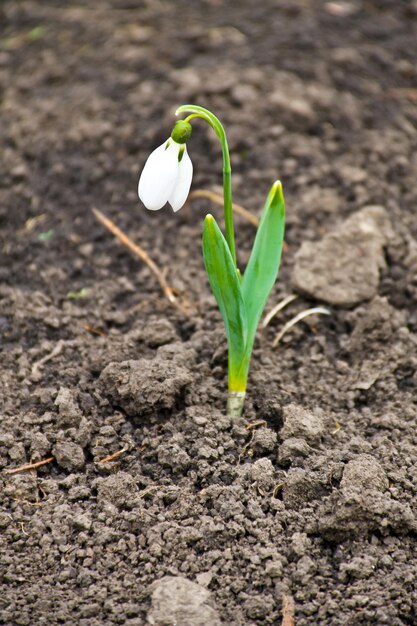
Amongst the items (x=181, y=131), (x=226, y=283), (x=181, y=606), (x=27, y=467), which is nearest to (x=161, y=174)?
(x=181, y=131)

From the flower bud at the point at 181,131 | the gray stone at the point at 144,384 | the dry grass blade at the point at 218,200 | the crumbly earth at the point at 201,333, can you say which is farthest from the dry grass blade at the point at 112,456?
the dry grass blade at the point at 218,200

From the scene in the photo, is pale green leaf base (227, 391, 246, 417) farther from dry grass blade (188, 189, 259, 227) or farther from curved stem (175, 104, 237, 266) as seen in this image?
dry grass blade (188, 189, 259, 227)

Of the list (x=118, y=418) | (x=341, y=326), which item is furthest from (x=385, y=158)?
(x=118, y=418)

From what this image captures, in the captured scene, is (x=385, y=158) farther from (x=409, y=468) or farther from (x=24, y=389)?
(x=24, y=389)

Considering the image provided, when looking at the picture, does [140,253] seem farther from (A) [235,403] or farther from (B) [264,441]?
(B) [264,441]

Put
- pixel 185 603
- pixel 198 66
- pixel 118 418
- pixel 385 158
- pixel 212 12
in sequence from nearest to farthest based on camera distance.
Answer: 1. pixel 185 603
2. pixel 118 418
3. pixel 385 158
4. pixel 198 66
5. pixel 212 12
